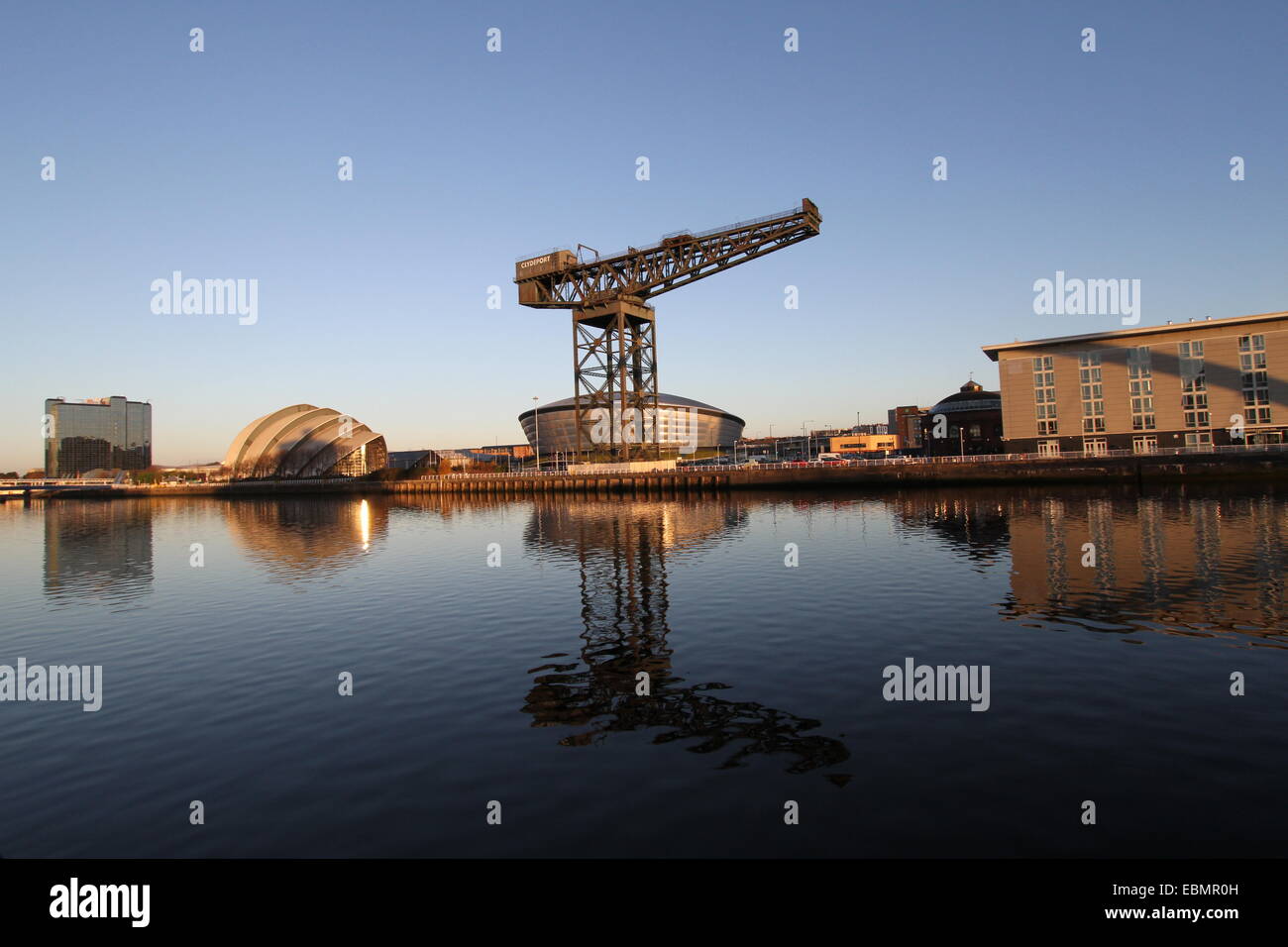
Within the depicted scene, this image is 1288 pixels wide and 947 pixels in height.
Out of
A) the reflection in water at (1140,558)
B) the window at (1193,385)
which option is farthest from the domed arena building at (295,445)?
the window at (1193,385)

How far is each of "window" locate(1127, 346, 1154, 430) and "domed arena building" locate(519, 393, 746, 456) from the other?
3091 inches

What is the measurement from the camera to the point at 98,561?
3344cm

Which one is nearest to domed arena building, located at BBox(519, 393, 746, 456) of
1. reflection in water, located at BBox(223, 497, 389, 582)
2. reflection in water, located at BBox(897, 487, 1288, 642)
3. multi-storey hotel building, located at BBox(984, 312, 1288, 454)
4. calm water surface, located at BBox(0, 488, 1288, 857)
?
multi-storey hotel building, located at BBox(984, 312, 1288, 454)

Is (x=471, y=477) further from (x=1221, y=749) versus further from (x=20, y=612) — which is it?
(x=1221, y=749)

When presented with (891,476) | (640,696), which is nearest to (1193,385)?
(891,476)

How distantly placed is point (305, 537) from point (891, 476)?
170ft

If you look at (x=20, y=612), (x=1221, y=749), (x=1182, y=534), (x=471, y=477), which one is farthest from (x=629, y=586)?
(x=471, y=477)

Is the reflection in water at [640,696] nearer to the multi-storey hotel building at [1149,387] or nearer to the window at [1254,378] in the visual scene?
the multi-storey hotel building at [1149,387]

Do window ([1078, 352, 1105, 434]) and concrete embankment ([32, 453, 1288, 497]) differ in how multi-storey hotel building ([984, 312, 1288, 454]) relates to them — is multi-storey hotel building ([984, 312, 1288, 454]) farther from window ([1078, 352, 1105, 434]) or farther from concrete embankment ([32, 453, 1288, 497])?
concrete embankment ([32, 453, 1288, 497])

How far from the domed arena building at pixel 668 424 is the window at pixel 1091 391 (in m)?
74.3

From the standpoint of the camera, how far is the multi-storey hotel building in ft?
228

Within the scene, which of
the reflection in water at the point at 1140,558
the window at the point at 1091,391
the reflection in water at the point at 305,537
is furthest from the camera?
the window at the point at 1091,391

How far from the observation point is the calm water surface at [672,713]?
7188mm
